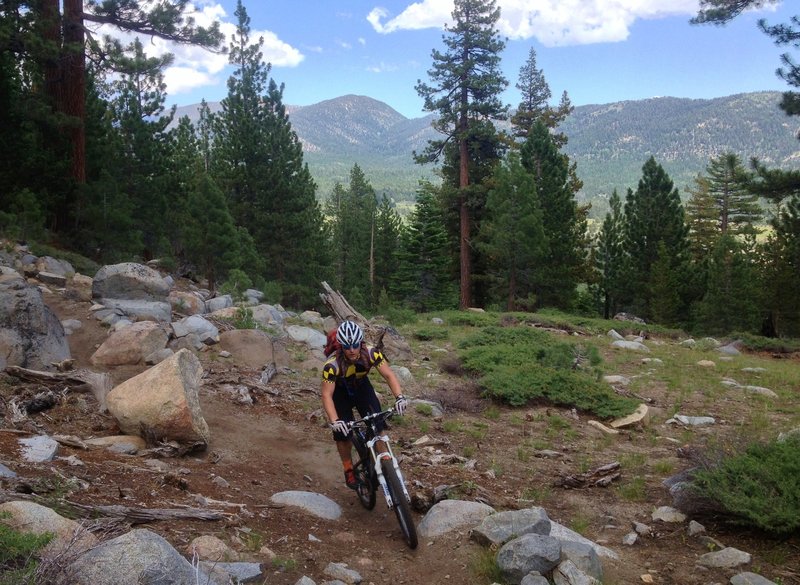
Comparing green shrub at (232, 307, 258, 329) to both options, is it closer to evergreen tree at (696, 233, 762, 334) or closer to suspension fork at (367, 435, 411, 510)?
suspension fork at (367, 435, 411, 510)

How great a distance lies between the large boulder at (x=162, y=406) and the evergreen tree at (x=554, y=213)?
76.5 ft

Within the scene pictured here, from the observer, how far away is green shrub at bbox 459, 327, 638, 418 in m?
9.88

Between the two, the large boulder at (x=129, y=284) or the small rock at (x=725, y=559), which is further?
the large boulder at (x=129, y=284)

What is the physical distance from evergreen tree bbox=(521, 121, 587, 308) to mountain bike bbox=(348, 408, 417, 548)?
2348 cm

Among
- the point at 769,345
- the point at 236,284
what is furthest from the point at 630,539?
the point at 769,345

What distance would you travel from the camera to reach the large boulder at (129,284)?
1162 cm

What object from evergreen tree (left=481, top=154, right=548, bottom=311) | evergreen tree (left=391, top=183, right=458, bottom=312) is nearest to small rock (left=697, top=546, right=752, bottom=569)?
evergreen tree (left=481, top=154, right=548, bottom=311)

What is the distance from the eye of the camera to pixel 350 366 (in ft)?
18.4

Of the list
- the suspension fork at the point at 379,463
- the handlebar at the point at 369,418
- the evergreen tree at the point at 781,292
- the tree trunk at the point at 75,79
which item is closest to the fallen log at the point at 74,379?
the handlebar at the point at 369,418

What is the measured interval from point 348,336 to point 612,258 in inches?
1288

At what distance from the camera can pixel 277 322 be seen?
1351 cm

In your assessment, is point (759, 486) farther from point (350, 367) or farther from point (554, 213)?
point (554, 213)

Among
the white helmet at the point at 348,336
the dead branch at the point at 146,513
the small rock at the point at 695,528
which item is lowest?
the small rock at the point at 695,528

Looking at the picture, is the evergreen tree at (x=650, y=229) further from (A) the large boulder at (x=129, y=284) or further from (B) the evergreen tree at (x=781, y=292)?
(A) the large boulder at (x=129, y=284)
